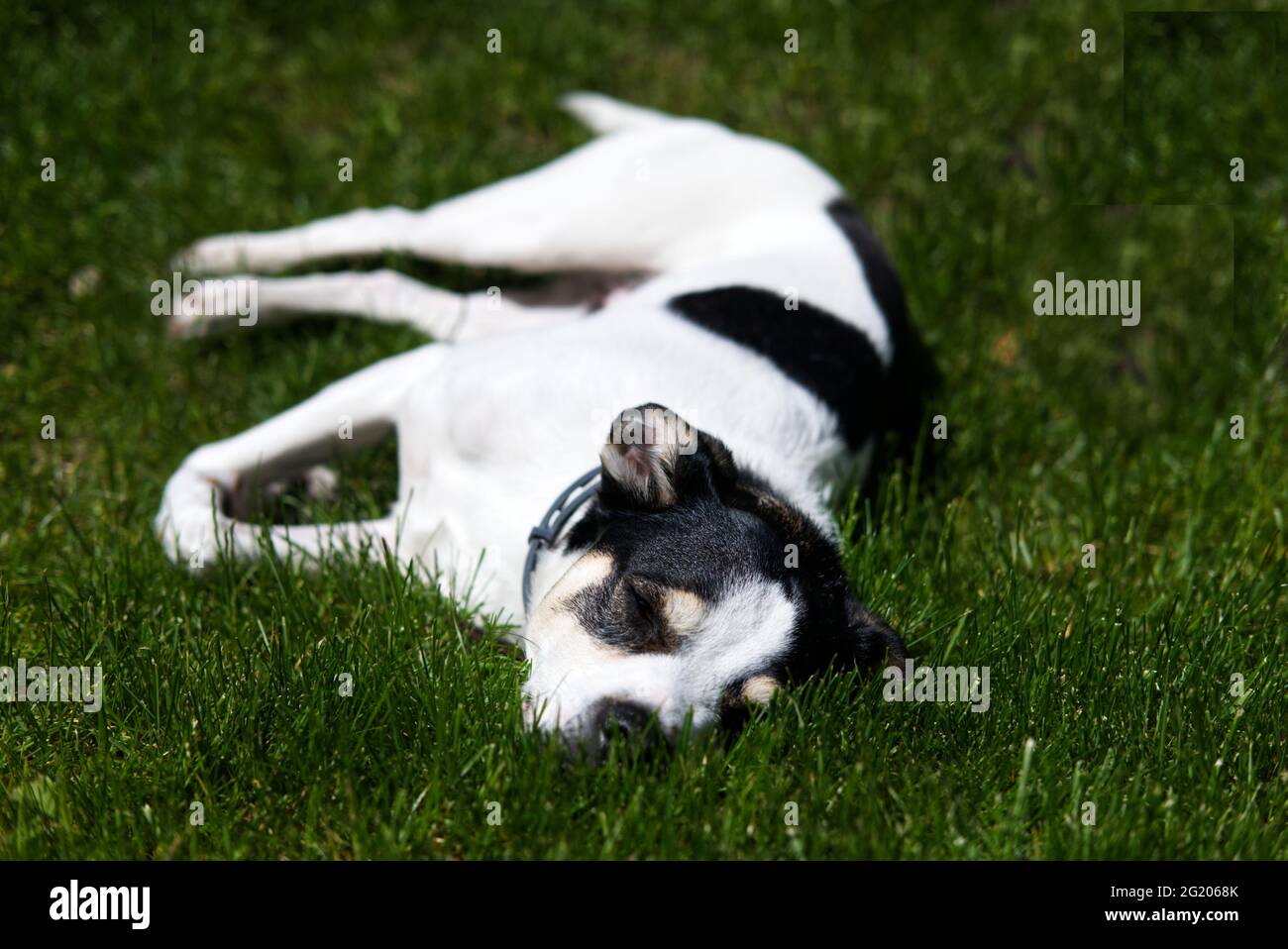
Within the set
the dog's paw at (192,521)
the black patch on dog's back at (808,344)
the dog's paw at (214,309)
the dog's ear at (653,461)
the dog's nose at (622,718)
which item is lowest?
the dog's nose at (622,718)

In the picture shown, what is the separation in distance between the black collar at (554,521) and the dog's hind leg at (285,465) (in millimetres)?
561

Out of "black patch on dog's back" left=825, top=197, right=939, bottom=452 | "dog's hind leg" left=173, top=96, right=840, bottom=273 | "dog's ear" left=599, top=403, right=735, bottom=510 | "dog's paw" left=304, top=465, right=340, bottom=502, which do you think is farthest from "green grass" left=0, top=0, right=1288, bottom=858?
"dog's ear" left=599, top=403, right=735, bottom=510

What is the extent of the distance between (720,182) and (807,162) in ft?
1.36

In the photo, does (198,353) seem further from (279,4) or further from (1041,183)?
(1041,183)

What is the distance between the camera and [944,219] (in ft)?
18.9

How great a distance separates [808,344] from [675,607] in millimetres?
1393

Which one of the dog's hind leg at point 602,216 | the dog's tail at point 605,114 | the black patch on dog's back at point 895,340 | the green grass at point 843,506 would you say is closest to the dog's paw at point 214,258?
the dog's hind leg at point 602,216

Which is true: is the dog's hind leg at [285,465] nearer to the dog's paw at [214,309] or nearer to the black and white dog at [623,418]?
the black and white dog at [623,418]

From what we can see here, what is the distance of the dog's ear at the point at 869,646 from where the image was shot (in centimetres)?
334

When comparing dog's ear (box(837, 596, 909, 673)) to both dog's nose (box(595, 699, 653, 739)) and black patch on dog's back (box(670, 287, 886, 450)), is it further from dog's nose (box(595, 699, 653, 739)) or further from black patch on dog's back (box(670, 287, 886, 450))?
black patch on dog's back (box(670, 287, 886, 450))

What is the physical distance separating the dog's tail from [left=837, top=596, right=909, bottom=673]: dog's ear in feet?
10.3

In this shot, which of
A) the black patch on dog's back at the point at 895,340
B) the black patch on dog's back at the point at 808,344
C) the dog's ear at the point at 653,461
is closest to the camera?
the dog's ear at the point at 653,461
